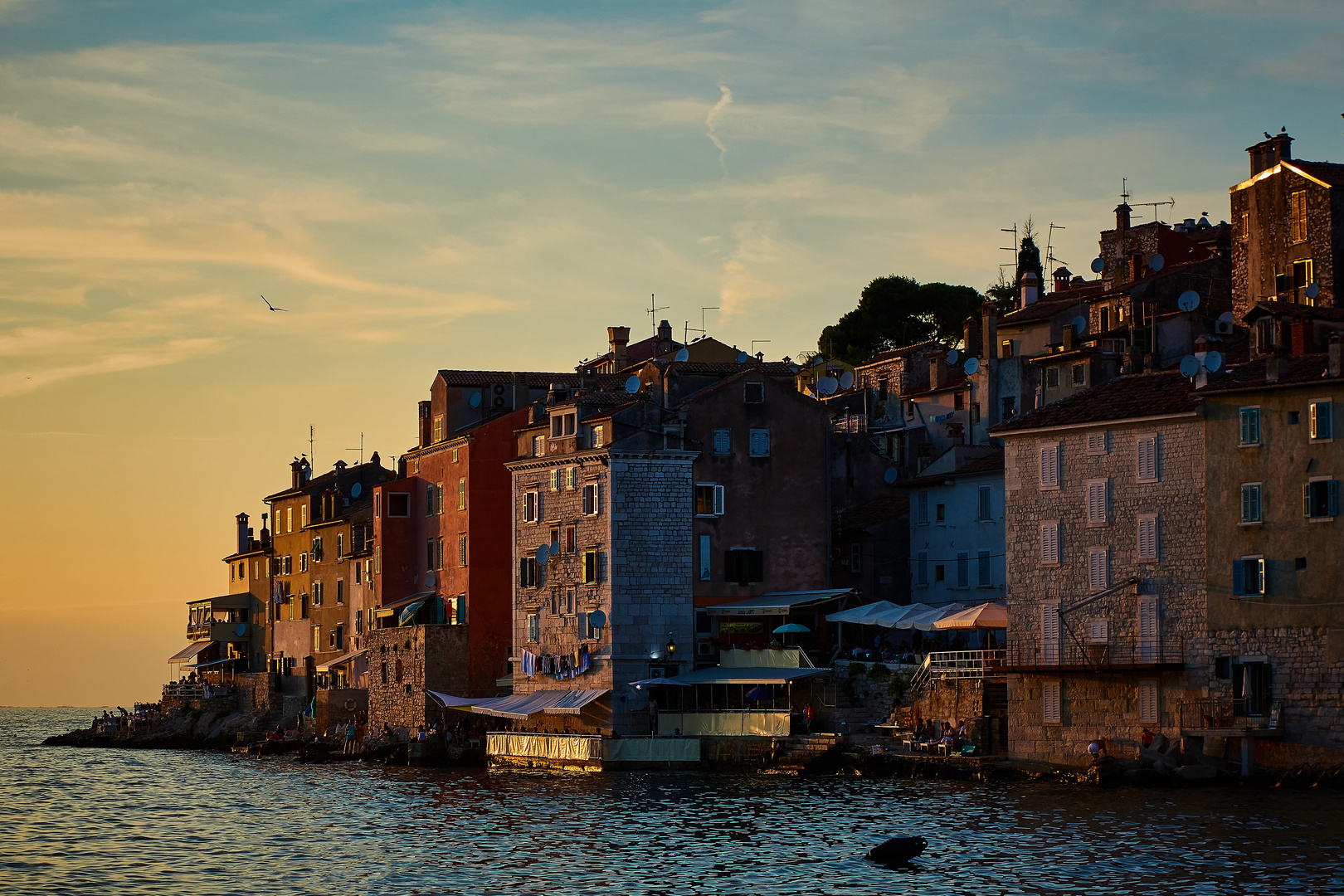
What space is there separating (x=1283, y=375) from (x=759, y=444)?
25076 millimetres

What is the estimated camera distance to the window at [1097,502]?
5756 centimetres

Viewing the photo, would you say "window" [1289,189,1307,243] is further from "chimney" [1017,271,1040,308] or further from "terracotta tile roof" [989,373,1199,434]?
"chimney" [1017,271,1040,308]

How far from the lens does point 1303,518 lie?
52.7 meters

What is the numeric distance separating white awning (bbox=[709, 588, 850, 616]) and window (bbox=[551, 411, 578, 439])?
355 inches

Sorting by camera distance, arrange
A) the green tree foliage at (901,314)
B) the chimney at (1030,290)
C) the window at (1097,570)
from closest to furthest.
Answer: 1. the window at (1097,570)
2. the chimney at (1030,290)
3. the green tree foliage at (901,314)

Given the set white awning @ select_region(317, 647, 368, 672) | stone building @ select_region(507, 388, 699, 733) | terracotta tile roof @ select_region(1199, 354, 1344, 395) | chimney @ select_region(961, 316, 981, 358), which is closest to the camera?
terracotta tile roof @ select_region(1199, 354, 1344, 395)

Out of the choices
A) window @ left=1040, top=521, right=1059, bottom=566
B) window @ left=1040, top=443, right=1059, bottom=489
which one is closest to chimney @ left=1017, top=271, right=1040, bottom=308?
window @ left=1040, top=443, right=1059, bottom=489

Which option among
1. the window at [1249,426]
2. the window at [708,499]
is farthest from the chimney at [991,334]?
the window at [1249,426]

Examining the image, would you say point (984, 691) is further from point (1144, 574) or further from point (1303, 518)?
point (1303, 518)

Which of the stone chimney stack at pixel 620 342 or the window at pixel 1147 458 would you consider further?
the stone chimney stack at pixel 620 342

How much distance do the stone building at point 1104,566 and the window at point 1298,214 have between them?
16090 mm

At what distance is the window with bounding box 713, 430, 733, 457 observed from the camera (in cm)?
7331

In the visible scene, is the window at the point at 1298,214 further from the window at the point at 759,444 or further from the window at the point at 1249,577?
the window at the point at 1249,577

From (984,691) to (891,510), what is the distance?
657 inches
